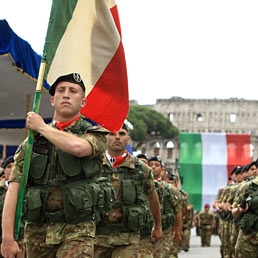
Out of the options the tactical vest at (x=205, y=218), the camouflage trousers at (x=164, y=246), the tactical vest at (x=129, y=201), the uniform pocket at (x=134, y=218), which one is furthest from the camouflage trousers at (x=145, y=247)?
the tactical vest at (x=205, y=218)

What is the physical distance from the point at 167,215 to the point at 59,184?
6433 mm

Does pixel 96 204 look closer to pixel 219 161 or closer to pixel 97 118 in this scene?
pixel 97 118

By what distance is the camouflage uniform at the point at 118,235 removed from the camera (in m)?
6.57

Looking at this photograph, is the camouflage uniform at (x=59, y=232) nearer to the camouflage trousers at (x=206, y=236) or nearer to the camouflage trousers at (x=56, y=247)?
the camouflage trousers at (x=56, y=247)

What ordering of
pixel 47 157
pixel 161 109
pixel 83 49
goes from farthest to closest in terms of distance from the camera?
1. pixel 161 109
2. pixel 83 49
3. pixel 47 157

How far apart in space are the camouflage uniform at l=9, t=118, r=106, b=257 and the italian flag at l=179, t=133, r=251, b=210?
30972 mm

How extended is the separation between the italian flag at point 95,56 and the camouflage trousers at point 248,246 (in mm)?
3147

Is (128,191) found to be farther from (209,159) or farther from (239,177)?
(209,159)

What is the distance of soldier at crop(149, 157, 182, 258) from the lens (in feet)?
33.5

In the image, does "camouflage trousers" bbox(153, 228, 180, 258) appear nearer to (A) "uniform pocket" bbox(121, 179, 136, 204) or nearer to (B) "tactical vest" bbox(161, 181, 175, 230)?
(B) "tactical vest" bbox(161, 181, 175, 230)

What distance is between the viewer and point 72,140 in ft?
14.5

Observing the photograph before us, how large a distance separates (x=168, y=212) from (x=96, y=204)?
6.38 m

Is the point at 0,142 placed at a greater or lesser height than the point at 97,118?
greater

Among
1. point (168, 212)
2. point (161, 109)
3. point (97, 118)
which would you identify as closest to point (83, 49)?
point (97, 118)
